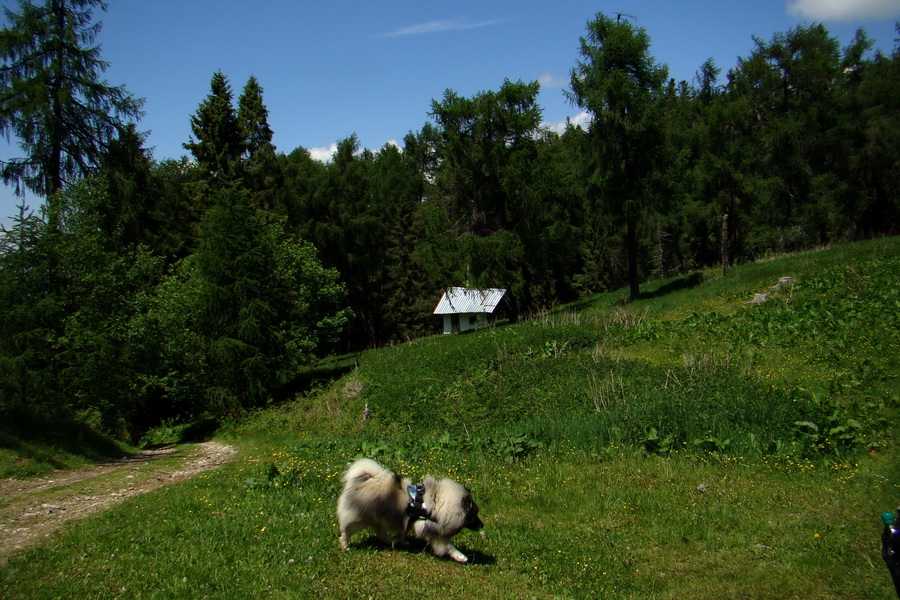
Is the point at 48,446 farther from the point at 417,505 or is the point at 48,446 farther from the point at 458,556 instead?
the point at 458,556

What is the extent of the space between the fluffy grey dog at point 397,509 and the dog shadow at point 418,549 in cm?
16

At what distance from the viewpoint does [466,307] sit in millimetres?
45938

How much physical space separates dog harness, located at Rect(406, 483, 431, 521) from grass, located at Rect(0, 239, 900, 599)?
43 cm

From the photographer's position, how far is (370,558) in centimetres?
635

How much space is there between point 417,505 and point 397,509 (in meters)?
0.22

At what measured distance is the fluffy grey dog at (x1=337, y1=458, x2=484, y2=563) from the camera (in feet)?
21.0

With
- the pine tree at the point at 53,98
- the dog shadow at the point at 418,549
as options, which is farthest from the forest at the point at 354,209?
the dog shadow at the point at 418,549

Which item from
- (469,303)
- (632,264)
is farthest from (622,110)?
(469,303)

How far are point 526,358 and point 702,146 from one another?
30409 mm

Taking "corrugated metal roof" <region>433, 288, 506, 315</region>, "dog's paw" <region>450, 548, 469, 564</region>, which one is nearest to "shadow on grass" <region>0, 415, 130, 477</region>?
"dog's paw" <region>450, 548, 469, 564</region>

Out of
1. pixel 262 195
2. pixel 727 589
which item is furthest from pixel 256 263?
pixel 727 589

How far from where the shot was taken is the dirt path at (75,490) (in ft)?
26.2

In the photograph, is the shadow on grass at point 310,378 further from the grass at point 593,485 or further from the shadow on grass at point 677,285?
the shadow on grass at point 677,285

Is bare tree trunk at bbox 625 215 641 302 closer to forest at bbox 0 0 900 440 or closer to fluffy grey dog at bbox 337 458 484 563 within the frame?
forest at bbox 0 0 900 440
